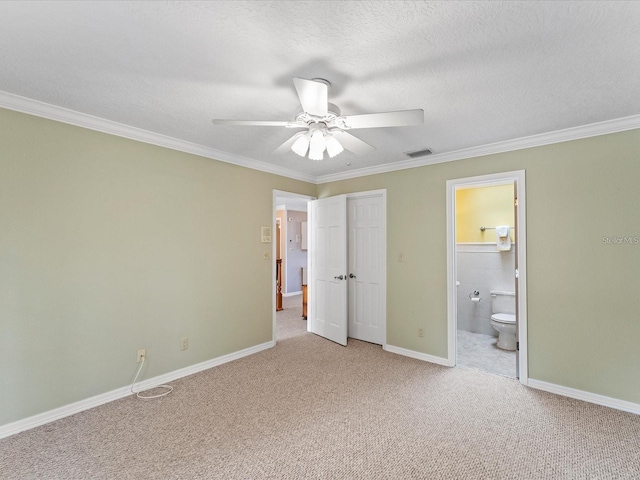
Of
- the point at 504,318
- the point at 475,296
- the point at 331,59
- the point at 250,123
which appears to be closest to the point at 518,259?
the point at 504,318

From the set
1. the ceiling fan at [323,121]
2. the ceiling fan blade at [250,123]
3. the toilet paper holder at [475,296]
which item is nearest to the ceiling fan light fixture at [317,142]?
the ceiling fan at [323,121]

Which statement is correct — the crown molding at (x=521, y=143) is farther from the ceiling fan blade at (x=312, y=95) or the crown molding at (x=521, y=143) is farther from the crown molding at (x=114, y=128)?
the ceiling fan blade at (x=312, y=95)

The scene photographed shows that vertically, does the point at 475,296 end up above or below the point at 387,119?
below

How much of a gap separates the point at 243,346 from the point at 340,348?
4.12 feet

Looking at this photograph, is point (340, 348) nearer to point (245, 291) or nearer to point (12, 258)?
point (245, 291)

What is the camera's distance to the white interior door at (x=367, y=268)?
13.8 feet

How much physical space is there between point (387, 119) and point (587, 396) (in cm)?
300

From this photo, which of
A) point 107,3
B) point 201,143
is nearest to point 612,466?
point 107,3

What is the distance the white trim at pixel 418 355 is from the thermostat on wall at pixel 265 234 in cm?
209

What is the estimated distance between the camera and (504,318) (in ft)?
13.5

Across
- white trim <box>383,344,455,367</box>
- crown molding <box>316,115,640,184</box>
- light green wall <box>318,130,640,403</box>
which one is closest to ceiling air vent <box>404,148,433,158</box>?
crown molding <box>316,115,640,184</box>

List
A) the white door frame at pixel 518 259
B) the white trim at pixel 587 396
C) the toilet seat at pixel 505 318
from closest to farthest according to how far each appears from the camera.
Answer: the white trim at pixel 587 396 → the white door frame at pixel 518 259 → the toilet seat at pixel 505 318

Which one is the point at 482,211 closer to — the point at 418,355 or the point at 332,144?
the point at 418,355

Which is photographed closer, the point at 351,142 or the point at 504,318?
the point at 351,142
